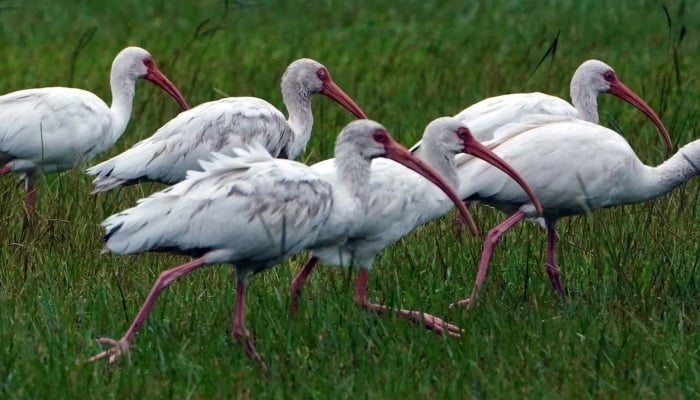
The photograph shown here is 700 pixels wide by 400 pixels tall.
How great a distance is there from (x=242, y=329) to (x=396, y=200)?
A: 1160mm

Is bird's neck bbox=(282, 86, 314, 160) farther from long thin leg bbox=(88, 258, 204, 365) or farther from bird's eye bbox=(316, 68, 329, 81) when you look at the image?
long thin leg bbox=(88, 258, 204, 365)

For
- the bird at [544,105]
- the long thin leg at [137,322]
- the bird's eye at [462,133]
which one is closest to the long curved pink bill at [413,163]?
the bird's eye at [462,133]

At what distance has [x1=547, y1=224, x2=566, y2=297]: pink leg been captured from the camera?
24.3 feet

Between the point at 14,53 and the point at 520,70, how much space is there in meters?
4.94

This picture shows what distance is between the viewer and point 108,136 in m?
9.50

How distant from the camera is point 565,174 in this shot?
764cm

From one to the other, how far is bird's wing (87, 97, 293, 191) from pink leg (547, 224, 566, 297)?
170cm

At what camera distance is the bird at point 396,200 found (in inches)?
277

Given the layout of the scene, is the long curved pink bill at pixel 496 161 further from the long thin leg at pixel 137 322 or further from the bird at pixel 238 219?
the long thin leg at pixel 137 322

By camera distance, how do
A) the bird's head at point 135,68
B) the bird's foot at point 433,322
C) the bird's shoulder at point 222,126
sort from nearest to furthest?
the bird's foot at point 433,322
the bird's shoulder at point 222,126
the bird's head at point 135,68

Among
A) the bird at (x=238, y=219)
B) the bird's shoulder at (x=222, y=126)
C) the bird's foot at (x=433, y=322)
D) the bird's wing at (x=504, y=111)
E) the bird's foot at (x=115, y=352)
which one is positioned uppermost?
the bird's wing at (x=504, y=111)

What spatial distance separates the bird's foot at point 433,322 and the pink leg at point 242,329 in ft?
2.21

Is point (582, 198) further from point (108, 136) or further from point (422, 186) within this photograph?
point (108, 136)

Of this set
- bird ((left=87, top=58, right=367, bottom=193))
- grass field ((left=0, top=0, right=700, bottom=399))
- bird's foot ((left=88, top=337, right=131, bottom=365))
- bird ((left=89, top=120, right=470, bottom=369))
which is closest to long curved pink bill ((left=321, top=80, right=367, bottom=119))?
bird ((left=87, top=58, right=367, bottom=193))
